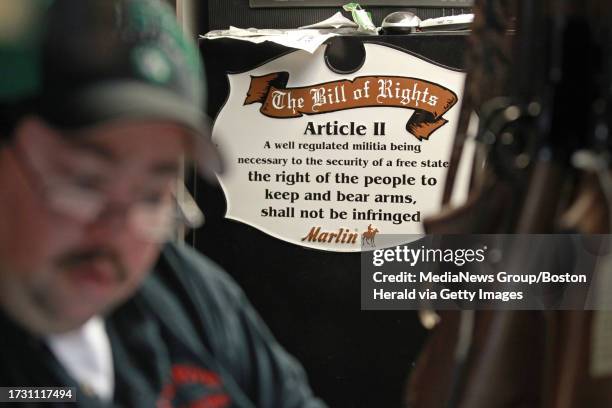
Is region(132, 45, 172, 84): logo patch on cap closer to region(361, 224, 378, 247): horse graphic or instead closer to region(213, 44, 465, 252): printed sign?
region(213, 44, 465, 252): printed sign

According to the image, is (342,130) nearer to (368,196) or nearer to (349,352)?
(368,196)

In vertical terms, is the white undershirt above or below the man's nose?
below

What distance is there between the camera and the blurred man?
1.50 ft

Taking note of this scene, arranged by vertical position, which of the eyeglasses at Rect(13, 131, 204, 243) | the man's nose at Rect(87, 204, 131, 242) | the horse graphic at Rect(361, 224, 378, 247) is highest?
the eyeglasses at Rect(13, 131, 204, 243)

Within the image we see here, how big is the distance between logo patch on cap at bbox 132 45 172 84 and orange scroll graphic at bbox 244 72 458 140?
139mm

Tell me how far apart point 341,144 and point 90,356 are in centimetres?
28

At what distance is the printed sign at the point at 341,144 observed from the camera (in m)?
0.60

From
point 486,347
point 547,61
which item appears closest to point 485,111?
point 547,61

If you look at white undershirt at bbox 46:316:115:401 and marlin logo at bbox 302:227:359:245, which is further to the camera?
marlin logo at bbox 302:227:359:245

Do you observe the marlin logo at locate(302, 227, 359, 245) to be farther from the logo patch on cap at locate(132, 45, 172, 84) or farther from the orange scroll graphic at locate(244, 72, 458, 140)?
the logo patch on cap at locate(132, 45, 172, 84)

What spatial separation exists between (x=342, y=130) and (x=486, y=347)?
0.23 metres

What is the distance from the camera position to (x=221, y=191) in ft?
1.85

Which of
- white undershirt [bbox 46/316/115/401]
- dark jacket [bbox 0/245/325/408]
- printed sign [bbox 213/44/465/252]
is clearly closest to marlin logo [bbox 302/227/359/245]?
printed sign [bbox 213/44/465/252]

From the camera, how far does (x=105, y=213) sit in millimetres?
478
